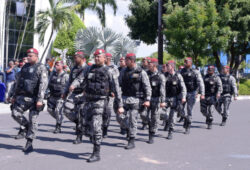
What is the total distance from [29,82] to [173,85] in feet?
12.4

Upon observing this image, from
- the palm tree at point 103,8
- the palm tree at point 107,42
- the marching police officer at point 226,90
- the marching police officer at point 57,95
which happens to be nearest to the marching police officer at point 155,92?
the marching police officer at point 57,95

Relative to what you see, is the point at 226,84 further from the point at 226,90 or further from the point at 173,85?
the point at 173,85

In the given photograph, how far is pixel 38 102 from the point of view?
6520 millimetres

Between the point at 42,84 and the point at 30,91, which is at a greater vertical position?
the point at 42,84

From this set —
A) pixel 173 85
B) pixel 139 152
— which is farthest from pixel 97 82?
pixel 173 85

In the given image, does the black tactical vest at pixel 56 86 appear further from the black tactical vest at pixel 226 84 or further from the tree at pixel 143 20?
the tree at pixel 143 20

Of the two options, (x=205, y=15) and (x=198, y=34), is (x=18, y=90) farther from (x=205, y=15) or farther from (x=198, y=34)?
(x=205, y=15)

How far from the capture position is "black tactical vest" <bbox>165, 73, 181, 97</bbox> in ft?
29.2

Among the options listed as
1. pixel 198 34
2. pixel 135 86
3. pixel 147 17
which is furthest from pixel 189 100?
pixel 147 17

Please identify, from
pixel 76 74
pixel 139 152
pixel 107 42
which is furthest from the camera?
pixel 107 42

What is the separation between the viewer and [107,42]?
2662 cm

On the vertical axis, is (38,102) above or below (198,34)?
below

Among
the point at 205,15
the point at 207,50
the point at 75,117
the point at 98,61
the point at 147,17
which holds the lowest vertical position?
the point at 75,117

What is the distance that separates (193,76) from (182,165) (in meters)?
4.24
